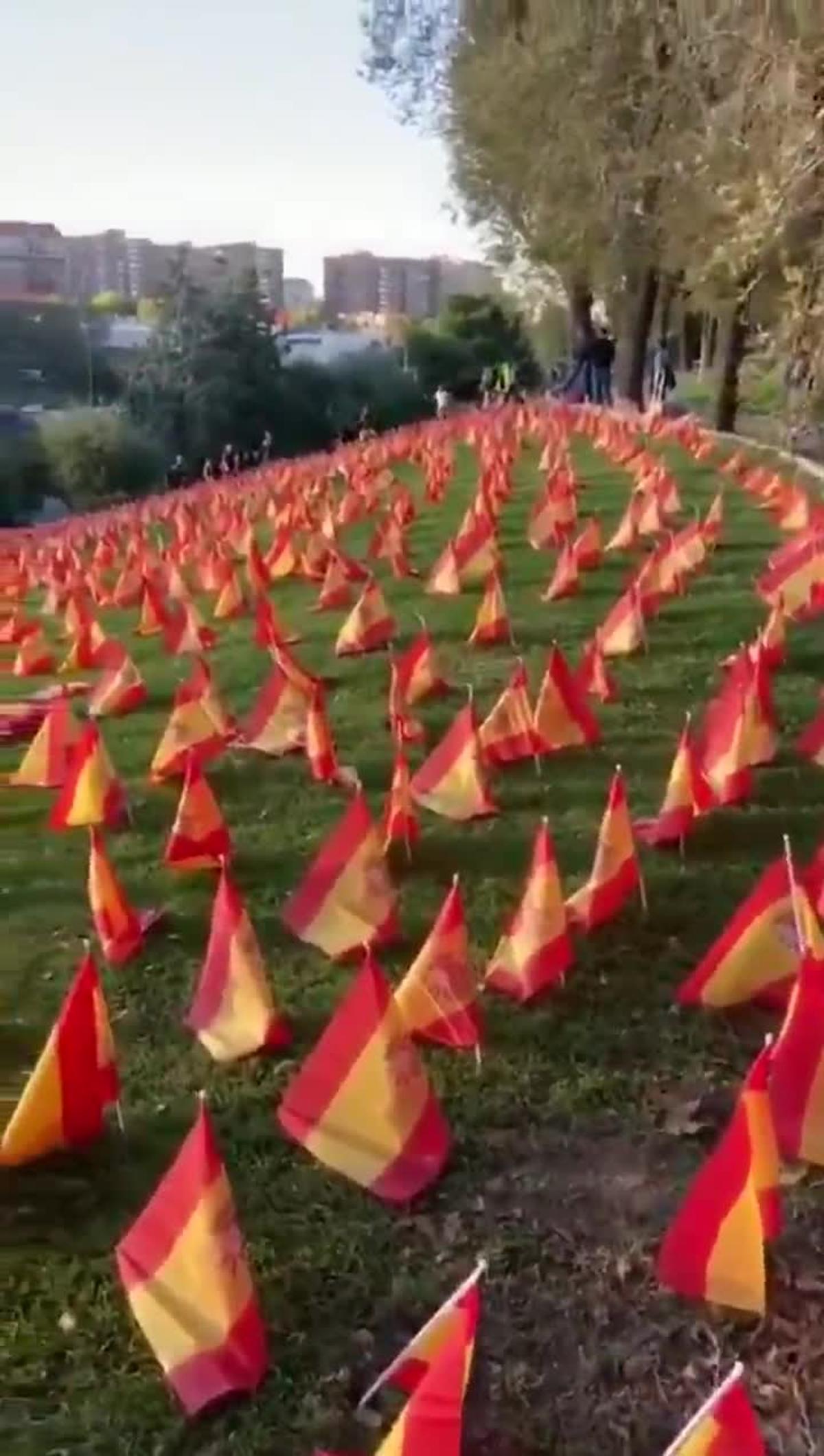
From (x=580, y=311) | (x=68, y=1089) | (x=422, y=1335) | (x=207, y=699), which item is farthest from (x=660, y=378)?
(x=422, y=1335)

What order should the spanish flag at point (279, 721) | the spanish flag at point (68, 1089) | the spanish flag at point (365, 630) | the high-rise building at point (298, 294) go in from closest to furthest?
the spanish flag at point (68, 1089), the spanish flag at point (279, 721), the spanish flag at point (365, 630), the high-rise building at point (298, 294)

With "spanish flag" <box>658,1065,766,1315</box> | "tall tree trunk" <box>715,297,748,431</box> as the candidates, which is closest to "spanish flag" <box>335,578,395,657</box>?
"spanish flag" <box>658,1065,766,1315</box>

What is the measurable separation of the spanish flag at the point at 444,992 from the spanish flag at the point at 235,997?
0.41m

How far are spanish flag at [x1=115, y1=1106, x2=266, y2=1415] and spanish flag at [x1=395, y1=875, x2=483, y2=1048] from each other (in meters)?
1.27

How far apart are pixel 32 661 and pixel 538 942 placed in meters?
6.59

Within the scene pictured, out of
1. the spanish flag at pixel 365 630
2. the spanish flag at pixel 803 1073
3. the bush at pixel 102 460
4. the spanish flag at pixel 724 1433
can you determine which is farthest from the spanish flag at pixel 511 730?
the bush at pixel 102 460

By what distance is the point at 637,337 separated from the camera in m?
26.4

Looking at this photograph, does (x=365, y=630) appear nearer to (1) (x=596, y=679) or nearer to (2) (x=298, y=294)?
(1) (x=596, y=679)

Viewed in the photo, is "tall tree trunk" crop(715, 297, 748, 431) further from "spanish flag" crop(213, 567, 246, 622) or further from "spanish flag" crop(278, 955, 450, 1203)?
"spanish flag" crop(278, 955, 450, 1203)

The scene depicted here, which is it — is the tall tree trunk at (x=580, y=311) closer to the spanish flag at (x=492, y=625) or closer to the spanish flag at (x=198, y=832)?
the spanish flag at (x=492, y=625)

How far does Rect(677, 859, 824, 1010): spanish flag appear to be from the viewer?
4957 mm

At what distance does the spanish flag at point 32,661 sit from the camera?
11.1 meters

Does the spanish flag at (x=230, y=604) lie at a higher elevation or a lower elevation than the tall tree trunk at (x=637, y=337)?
lower

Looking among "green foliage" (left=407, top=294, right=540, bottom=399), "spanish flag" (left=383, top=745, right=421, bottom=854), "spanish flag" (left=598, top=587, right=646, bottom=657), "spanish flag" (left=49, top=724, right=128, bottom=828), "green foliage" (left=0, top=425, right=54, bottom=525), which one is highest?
"spanish flag" (left=598, top=587, right=646, bottom=657)
